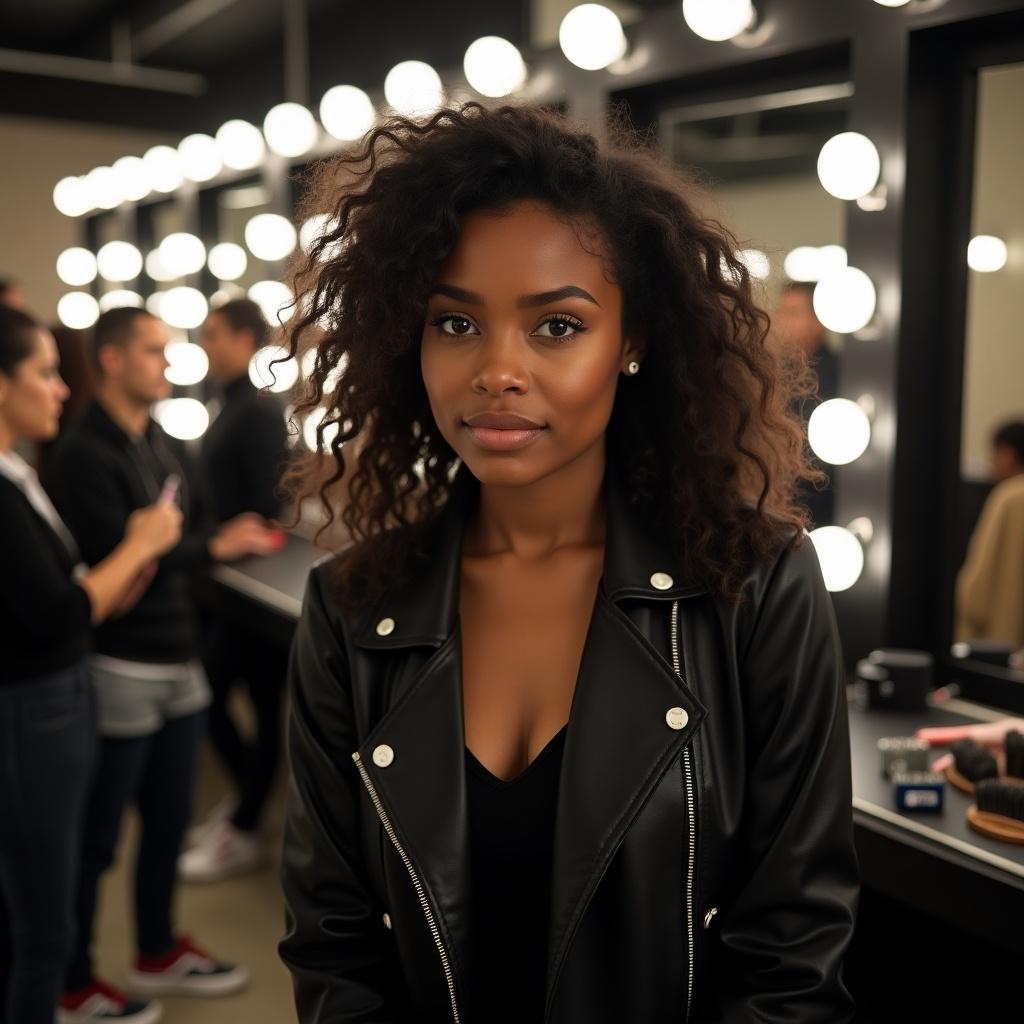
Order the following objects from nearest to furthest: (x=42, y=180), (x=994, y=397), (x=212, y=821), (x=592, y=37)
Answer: (x=994, y=397)
(x=592, y=37)
(x=212, y=821)
(x=42, y=180)

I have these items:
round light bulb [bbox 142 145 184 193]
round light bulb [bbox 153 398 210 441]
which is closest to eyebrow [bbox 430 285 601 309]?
round light bulb [bbox 153 398 210 441]

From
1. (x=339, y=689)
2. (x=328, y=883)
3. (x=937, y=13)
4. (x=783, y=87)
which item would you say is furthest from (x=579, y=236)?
(x=783, y=87)

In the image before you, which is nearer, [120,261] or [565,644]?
[565,644]

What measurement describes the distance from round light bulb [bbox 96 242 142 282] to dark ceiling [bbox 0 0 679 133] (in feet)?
2.03

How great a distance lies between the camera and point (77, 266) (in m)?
5.25

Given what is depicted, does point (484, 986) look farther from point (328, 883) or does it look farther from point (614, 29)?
point (614, 29)

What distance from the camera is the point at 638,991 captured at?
0.95 metres

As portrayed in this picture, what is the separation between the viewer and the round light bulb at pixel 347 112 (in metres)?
3.09

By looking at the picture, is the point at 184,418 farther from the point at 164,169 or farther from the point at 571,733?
the point at 571,733

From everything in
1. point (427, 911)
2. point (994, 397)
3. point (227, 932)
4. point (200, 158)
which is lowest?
point (227, 932)

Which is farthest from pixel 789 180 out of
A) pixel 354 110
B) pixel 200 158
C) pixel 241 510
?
pixel 200 158

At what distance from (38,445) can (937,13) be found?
1847 mm

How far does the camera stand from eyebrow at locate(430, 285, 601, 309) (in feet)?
3.10

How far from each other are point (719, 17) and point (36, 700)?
1.55 metres
